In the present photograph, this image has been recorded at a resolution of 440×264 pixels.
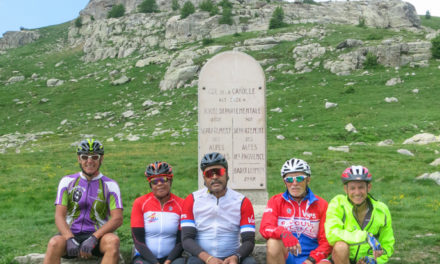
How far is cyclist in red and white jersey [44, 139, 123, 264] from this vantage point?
6602 mm

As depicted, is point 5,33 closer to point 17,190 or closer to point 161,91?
point 161,91

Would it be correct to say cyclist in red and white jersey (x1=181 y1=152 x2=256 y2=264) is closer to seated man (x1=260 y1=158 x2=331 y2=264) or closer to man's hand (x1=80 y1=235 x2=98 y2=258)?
seated man (x1=260 y1=158 x2=331 y2=264)

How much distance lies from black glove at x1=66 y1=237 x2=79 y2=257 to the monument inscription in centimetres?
439

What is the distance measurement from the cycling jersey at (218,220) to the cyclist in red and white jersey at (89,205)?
1171 mm

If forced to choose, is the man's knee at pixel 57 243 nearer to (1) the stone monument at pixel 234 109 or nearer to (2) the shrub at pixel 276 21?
(1) the stone monument at pixel 234 109

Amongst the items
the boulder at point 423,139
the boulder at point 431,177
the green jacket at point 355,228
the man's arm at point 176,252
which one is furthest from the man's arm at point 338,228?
the boulder at point 423,139

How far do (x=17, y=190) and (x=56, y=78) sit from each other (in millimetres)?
54330

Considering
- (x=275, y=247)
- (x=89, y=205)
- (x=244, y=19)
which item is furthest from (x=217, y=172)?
(x=244, y=19)

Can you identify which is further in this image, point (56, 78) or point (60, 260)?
point (56, 78)

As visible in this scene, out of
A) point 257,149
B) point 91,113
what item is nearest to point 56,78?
point 91,113

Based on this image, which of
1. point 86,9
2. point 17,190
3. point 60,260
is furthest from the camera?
point 86,9

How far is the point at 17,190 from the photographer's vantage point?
16.6 m

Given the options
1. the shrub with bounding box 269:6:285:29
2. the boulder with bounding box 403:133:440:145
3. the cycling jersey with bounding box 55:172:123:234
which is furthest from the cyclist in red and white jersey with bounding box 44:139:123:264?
the shrub with bounding box 269:6:285:29

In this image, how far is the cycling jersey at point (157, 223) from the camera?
6879 mm
